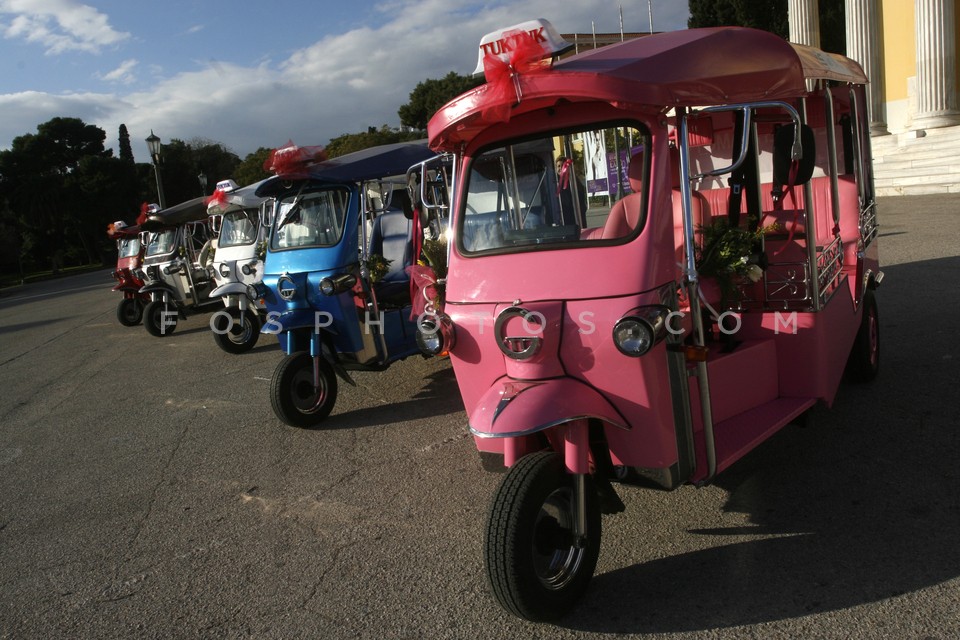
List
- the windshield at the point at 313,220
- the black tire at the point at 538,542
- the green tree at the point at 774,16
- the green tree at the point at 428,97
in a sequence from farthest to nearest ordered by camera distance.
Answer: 1. the green tree at the point at 428,97
2. the green tree at the point at 774,16
3. the windshield at the point at 313,220
4. the black tire at the point at 538,542

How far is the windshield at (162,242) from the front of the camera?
47.1 feet

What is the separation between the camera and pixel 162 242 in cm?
1459

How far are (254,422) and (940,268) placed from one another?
859 cm

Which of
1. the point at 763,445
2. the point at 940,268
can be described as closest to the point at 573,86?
the point at 763,445

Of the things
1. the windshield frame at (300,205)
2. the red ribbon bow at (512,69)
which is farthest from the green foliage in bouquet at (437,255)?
the red ribbon bow at (512,69)

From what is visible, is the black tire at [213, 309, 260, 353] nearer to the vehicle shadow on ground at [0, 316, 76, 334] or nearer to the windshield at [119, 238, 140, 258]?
the windshield at [119, 238, 140, 258]

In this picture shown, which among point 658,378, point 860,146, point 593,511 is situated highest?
point 860,146

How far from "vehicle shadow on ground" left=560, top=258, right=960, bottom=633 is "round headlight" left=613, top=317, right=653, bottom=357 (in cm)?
108

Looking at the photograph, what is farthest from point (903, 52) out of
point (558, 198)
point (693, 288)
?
point (693, 288)

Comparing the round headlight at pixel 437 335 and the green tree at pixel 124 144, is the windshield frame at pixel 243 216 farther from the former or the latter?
the green tree at pixel 124 144

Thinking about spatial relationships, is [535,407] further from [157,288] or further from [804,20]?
[804,20]

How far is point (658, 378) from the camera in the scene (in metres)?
3.27

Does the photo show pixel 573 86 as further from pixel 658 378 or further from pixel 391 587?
pixel 391 587

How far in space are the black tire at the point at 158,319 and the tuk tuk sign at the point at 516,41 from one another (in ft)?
33.7
